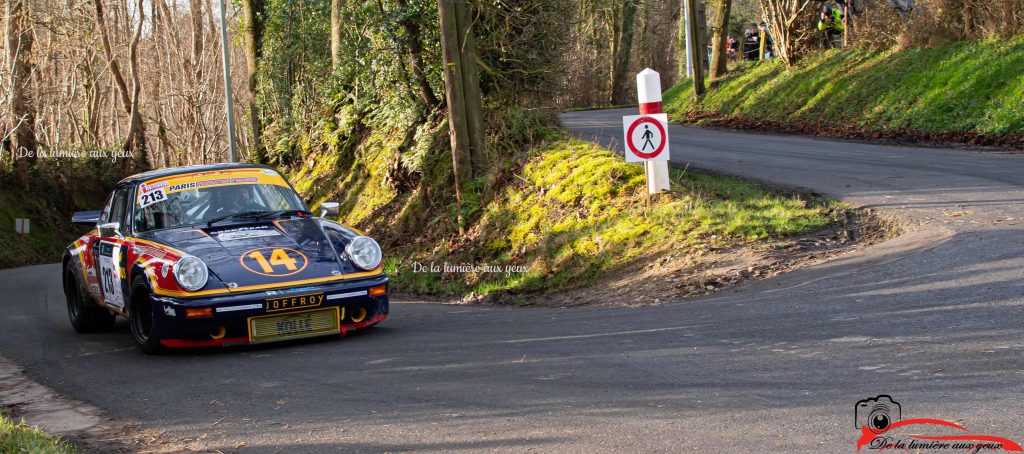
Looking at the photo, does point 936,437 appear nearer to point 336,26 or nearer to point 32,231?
point 336,26

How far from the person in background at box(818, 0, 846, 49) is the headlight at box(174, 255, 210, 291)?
2192 centimetres

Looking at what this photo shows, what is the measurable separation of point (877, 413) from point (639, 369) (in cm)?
165

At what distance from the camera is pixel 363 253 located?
8.27 m

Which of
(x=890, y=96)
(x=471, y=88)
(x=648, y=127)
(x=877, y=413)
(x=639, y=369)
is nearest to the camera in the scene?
(x=877, y=413)

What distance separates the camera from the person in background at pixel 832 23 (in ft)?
85.3

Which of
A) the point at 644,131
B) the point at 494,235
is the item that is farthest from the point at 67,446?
the point at 494,235

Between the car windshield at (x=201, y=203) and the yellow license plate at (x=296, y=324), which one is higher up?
the car windshield at (x=201, y=203)

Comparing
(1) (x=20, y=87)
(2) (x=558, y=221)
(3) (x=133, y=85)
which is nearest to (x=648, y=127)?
(2) (x=558, y=221)

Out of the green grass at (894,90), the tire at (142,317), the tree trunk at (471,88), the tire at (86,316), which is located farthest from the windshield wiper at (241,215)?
the green grass at (894,90)

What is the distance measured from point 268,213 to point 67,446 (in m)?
4.31

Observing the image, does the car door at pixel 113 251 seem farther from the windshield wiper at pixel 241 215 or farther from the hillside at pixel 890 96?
the hillside at pixel 890 96

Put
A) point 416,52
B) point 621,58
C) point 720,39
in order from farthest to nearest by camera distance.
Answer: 1. point 621,58
2. point 720,39
3. point 416,52

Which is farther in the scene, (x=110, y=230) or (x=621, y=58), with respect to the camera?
(x=621, y=58)

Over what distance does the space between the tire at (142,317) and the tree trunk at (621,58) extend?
39534mm
